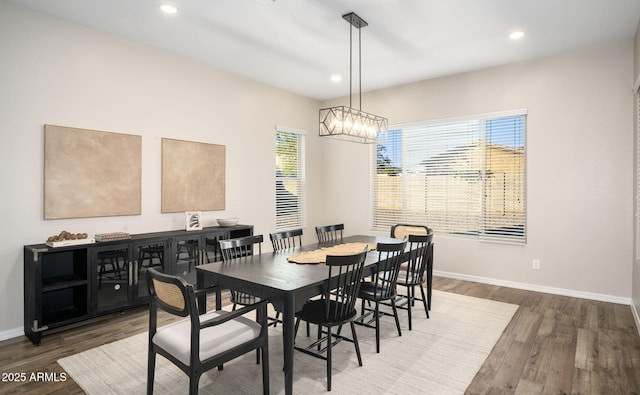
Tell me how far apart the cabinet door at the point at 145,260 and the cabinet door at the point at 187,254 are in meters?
0.12

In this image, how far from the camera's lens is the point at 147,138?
14.0 ft

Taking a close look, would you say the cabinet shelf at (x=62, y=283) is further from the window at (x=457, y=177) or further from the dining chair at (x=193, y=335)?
the window at (x=457, y=177)

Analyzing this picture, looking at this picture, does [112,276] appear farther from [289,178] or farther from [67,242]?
[289,178]

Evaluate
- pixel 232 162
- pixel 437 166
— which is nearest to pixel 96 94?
pixel 232 162

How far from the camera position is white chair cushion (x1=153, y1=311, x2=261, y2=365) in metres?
1.99

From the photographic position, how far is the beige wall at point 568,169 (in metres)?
4.18

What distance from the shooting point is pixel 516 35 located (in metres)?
3.96

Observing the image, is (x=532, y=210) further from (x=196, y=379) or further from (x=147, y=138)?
(x=147, y=138)

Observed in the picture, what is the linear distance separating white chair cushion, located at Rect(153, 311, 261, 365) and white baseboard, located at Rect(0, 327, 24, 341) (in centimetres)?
212

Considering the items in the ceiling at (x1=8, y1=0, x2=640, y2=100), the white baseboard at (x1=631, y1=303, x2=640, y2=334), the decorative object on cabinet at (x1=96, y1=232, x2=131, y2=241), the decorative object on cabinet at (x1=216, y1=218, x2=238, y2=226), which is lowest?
the white baseboard at (x1=631, y1=303, x2=640, y2=334)

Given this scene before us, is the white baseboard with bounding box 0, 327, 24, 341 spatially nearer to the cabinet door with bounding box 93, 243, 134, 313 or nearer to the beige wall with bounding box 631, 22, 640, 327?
the cabinet door with bounding box 93, 243, 134, 313

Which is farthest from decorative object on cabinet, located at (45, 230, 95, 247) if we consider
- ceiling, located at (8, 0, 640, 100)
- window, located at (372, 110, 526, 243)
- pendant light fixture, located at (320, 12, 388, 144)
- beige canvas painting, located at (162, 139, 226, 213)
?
window, located at (372, 110, 526, 243)

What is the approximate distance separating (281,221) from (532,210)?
3.63 metres

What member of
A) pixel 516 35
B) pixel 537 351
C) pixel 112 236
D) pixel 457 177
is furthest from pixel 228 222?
pixel 516 35
